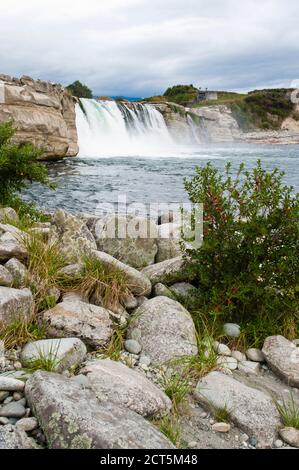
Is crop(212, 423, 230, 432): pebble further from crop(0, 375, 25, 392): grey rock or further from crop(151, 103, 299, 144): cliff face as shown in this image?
crop(151, 103, 299, 144): cliff face

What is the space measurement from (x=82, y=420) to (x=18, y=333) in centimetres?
130

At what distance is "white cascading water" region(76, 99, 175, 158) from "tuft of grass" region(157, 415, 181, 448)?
2529cm

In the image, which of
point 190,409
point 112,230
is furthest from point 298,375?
point 112,230

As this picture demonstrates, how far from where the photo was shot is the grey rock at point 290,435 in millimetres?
2988

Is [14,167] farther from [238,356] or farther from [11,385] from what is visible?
[11,385]

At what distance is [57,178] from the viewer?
17.4 meters

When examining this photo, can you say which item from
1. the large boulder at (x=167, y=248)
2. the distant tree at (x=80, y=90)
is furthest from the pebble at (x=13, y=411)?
the distant tree at (x=80, y=90)

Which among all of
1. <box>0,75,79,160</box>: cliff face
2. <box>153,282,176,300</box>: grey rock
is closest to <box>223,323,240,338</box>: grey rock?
<box>153,282,176,300</box>: grey rock

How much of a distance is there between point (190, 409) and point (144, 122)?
34.6m

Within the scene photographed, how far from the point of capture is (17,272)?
395 centimetres

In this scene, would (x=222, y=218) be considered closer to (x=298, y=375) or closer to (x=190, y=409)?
(x=298, y=375)

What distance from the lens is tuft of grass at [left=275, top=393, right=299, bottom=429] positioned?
3.14 metres

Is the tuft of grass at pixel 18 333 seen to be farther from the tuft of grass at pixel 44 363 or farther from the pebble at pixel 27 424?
the pebble at pixel 27 424

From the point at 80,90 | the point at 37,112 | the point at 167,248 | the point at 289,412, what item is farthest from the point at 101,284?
the point at 80,90
